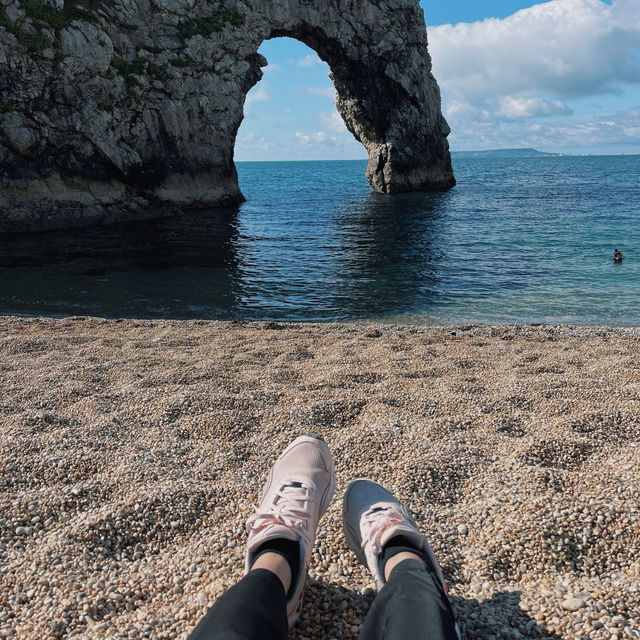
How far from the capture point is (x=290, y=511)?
9.35 feet

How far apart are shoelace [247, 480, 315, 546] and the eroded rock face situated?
28229 millimetres

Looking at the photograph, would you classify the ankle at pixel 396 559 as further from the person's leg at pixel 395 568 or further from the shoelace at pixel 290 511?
the shoelace at pixel 290 511

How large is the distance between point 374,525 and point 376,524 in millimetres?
14

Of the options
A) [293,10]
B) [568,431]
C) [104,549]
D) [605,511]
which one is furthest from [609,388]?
[293,10]

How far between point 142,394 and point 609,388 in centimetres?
578

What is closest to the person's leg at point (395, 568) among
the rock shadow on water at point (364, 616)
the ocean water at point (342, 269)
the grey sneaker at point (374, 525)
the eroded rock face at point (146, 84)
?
the grey sneaker at point (374, 525)

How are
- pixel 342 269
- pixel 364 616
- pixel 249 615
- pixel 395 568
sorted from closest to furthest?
pixel 249 615 < pixel 395 568 < pixel 364 616 < pixel 342 269

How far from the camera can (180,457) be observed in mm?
4137

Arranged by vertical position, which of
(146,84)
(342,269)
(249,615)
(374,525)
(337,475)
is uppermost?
(146,84)

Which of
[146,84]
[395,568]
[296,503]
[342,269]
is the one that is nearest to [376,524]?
[395,568]

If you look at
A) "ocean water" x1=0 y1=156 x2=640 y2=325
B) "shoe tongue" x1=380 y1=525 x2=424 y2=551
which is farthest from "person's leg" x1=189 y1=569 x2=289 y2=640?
"ocean water" x1=0 y1=156 x2=640 y2=325

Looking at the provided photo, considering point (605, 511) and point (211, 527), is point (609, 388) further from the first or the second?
point (211, 527)

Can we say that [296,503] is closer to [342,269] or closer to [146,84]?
[342,269]

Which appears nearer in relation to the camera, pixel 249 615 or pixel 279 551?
pixel 249 615
